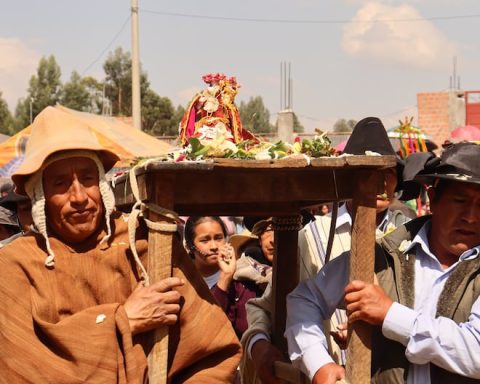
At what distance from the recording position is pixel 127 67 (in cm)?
4838

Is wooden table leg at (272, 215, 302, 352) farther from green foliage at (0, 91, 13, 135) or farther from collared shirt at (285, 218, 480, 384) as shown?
green foliage at (0, 91, 13, 135)

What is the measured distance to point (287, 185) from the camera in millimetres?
3242

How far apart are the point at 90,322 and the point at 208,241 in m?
2.57

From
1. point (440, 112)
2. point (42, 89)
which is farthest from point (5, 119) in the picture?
point (440, 112)

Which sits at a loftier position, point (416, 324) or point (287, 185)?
point (287, 185)

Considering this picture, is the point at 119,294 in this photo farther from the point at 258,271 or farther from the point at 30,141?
the point at 258,271

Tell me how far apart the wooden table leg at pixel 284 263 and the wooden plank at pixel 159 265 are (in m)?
1.13

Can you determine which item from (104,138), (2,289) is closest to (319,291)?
(2,289)

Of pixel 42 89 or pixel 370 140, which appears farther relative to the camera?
pixel 42 89

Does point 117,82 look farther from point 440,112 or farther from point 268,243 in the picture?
point 268,243

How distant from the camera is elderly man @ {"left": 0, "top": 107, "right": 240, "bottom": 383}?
3189 millimetres

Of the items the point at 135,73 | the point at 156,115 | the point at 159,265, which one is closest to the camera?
the point at 159,265

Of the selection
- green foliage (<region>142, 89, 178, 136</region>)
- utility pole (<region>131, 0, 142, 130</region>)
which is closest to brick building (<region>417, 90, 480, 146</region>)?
utility pole (<region>131, 0, 142, 130</region>)

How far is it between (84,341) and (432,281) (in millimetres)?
1390
